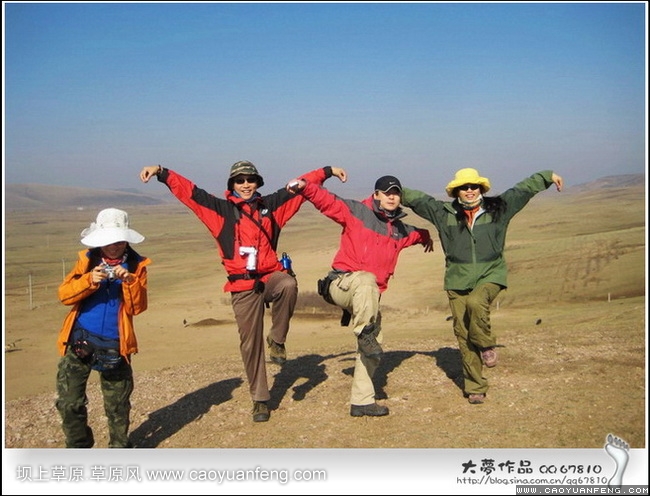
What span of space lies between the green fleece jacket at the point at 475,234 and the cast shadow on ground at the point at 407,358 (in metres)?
1.50

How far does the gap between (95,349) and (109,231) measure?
100 centimetres

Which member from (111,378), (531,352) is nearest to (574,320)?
(531,352)

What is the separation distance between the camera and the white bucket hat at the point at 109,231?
5.21 m

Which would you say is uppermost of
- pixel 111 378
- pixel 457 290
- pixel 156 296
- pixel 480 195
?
pixel 480 195

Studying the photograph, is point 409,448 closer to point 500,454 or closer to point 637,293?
point 500,454

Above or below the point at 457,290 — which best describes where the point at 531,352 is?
below

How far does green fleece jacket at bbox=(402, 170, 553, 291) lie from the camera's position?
20.9 feet

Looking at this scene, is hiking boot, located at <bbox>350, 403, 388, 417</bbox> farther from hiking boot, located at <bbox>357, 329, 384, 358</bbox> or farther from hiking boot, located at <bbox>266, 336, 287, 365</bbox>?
hiking boot, located at <bbox>266, 336, 287, 365</bbox>

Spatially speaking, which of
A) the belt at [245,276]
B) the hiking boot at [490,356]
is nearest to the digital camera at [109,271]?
the belt at [245,276]

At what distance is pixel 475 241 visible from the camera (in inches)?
251

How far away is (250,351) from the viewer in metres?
6.39

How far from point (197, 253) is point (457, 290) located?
5345 cm

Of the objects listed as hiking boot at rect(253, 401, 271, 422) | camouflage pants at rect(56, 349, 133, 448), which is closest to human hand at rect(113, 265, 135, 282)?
camouflage pants at rect(56, 349, 133, 448)

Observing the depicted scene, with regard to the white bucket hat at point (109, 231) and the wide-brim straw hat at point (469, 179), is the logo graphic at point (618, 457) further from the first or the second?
the white bucket hat at point (109, 231)
